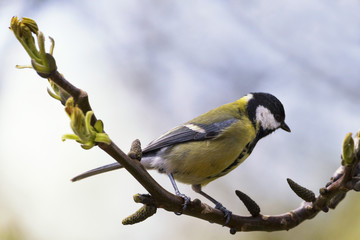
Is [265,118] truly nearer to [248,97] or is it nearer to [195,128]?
[248,97]

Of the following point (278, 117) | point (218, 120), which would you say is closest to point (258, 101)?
point (278, 117)

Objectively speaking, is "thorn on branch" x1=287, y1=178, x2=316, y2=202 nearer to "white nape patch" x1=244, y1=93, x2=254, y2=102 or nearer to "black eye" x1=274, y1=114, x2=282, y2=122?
"black eye" x1=274, y1=114, x2=282, y2=122

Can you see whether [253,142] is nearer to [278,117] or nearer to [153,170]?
[278,117]

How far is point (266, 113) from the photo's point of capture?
269 cm

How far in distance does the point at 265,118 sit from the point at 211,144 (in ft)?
1.60

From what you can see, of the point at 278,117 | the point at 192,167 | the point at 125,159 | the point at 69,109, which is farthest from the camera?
the point at 278,117

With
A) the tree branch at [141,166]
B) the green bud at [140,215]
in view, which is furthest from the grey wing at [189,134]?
the green bud at [140,215]

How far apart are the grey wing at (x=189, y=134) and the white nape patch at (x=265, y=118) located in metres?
0.19

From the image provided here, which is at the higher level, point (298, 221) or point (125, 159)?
point (125, 159)

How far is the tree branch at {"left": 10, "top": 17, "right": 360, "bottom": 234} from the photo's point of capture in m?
0.94

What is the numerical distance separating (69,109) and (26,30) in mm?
196

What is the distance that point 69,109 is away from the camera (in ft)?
2.98

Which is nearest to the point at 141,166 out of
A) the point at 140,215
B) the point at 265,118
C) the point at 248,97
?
the point at 140,215

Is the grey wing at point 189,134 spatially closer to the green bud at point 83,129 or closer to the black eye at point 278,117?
the black eye at point 278,117
